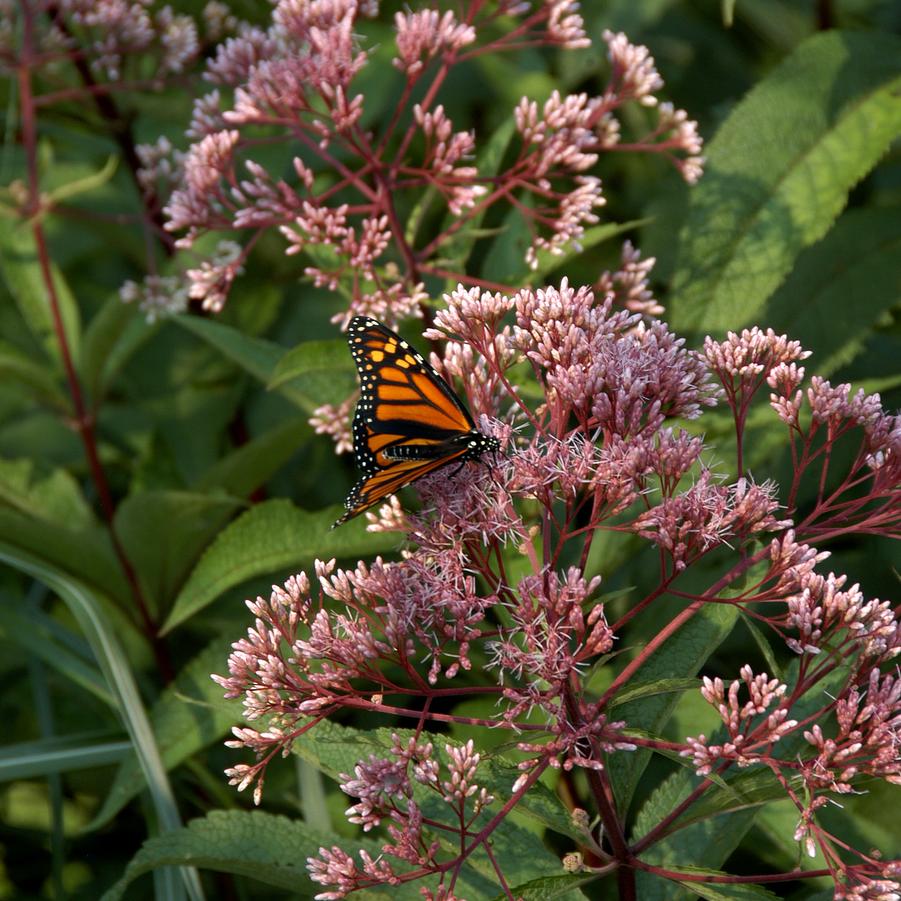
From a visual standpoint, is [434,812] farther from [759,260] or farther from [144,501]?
[759,260]

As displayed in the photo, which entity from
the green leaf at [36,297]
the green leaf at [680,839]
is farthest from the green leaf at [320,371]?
the green leaf at [680,839]

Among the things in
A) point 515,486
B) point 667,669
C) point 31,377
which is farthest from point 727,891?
point 31,377

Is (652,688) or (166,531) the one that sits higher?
(652,688)

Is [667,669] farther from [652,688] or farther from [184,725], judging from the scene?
[184,725]

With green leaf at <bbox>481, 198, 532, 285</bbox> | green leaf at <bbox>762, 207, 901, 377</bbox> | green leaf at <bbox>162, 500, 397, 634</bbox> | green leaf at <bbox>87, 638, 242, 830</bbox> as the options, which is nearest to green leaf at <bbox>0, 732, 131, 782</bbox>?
green leaf at <bbox>87, 638, 242, 830</bbox>

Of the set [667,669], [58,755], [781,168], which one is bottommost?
[58,755]

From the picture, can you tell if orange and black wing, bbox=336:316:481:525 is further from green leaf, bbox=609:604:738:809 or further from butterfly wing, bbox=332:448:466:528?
green leaf, bbox=609:604:738:809
